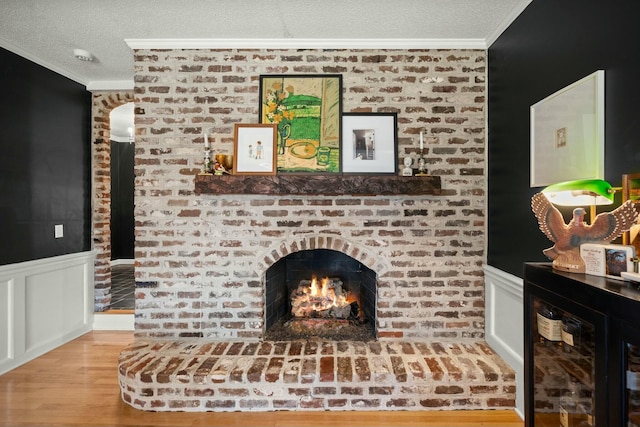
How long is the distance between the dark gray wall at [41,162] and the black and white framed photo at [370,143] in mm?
2695

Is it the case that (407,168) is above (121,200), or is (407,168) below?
above

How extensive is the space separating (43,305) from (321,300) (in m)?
2.49

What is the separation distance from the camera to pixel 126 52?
2.96m

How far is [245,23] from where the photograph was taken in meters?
2.48

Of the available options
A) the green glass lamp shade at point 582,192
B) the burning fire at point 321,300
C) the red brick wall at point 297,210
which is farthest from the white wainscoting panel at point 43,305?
the green glass lamp shade at point 582,192

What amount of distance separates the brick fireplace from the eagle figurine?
4.08 ft

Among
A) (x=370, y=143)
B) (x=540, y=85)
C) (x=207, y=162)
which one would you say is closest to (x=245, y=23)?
(x=207, y=162)

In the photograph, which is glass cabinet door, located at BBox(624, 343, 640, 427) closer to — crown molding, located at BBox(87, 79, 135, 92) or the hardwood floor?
the hardwood floor

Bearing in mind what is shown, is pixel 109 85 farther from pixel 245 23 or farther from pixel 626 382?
pixel 626 382

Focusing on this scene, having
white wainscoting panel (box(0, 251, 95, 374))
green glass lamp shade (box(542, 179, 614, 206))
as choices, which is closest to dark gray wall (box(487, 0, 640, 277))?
green glass lamp shade (box(542, 179, 614, 206))

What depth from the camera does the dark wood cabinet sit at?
3.33ft

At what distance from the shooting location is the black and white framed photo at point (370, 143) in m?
2.73

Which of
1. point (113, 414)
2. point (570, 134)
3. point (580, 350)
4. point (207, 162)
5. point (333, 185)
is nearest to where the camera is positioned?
point (580, 350)

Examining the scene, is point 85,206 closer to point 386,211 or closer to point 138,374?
point 138,374
